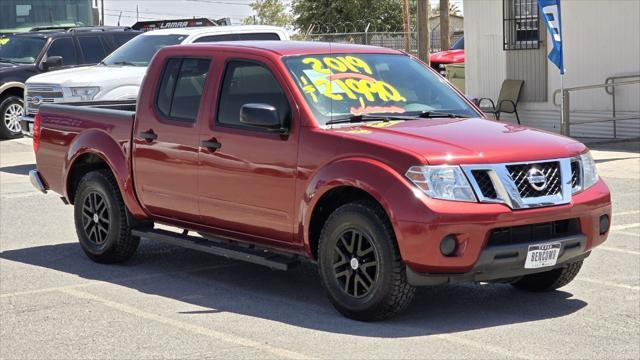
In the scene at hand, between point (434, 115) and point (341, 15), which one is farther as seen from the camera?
point (341, 15)

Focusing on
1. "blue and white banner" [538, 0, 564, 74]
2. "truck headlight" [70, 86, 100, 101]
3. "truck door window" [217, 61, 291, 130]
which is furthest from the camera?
"truck headlight" [70, 86, 100, 101]

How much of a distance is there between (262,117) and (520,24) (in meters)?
13.8

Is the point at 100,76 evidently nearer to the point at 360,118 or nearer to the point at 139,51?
the point at 139,51

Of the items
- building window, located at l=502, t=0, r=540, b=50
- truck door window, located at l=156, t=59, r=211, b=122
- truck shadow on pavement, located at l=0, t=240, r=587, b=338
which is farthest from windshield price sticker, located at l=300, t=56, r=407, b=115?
building window, located at l=502, t=0, r=540, b=50

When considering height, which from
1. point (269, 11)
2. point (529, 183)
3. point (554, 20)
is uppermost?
point (269, 11)

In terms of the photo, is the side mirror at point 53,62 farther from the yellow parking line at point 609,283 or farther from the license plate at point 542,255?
the license plate at point 542,255

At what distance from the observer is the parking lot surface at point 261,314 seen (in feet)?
22.6

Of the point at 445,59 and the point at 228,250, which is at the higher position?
the point at 445,59

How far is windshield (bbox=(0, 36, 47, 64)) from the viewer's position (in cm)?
2222

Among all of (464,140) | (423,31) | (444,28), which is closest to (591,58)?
(423,31)

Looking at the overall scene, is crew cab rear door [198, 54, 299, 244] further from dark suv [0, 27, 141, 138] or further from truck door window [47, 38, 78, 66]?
truck door window [47, 38, 78, 66]

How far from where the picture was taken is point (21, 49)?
73.5 feet

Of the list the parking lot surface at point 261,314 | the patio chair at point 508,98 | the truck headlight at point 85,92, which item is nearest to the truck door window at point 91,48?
the truck headlight at point 85,92

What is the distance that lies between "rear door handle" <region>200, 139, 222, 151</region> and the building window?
1288 cm
